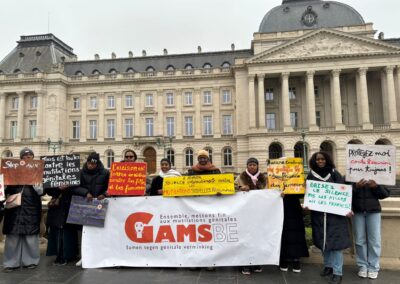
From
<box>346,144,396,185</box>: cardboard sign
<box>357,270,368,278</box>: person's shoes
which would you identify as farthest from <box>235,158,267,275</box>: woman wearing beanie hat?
<box>357,270,368,278</box>: person's shoes

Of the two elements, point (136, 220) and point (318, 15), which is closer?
point (136, 220)

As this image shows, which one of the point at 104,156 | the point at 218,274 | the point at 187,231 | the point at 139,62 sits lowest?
the point at 218,274

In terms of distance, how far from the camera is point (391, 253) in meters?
6.24

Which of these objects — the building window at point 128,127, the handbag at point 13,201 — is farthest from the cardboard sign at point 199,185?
the building window at point 128,127

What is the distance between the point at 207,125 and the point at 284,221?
137ft

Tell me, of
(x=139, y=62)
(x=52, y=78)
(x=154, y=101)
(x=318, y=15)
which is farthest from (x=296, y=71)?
(x=52, y=78)

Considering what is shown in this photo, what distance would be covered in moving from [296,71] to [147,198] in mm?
40232

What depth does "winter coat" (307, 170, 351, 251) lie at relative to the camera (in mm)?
5480

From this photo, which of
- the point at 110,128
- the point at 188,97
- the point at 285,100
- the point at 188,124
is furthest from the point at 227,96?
the point at 110,128

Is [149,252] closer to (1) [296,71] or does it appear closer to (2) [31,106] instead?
(1) [296,71]

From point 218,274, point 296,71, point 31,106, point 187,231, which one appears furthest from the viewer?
point 31,106

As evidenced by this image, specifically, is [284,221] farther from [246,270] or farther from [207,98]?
[207,98]

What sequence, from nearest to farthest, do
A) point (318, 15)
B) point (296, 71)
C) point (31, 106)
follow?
point (296, 71) < point (318, 15) < point (31, 106)

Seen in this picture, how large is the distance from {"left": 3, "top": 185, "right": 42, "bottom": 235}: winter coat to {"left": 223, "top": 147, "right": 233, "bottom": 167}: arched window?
40289 mm
